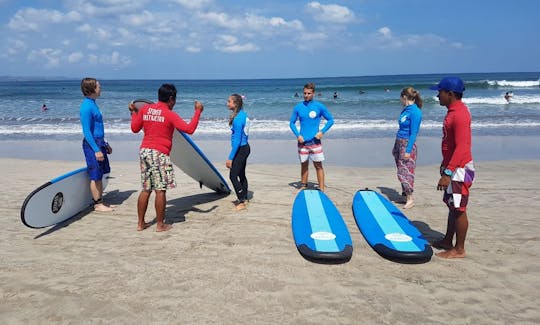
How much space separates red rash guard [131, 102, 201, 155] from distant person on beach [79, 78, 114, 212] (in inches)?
35.1

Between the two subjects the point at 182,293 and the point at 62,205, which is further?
the point at 62,205

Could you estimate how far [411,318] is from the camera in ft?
10.1

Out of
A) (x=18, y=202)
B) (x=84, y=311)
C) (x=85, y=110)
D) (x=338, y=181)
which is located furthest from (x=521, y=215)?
(x=18, y=202)

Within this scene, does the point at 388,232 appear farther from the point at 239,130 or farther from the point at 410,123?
the point at 239,130

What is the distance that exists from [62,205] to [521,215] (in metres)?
6.38

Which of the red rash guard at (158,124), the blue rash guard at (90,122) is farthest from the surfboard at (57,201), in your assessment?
the red rash guard at (158,124)

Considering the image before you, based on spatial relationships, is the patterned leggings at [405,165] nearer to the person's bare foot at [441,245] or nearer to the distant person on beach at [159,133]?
the person's bare foot at [441,245]

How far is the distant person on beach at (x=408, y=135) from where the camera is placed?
5.62 m

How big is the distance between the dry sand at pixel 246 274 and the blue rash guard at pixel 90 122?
3.78 feet

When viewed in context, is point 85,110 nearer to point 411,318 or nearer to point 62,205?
point 62,205

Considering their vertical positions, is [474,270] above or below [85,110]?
below

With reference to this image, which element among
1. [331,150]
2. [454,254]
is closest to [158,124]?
[454,254]

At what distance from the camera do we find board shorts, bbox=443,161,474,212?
3867mm

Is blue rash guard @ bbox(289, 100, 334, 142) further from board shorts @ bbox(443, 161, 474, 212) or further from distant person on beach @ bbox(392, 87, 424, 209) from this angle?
board shorts @ bbox(443, 161, 474, 212)
